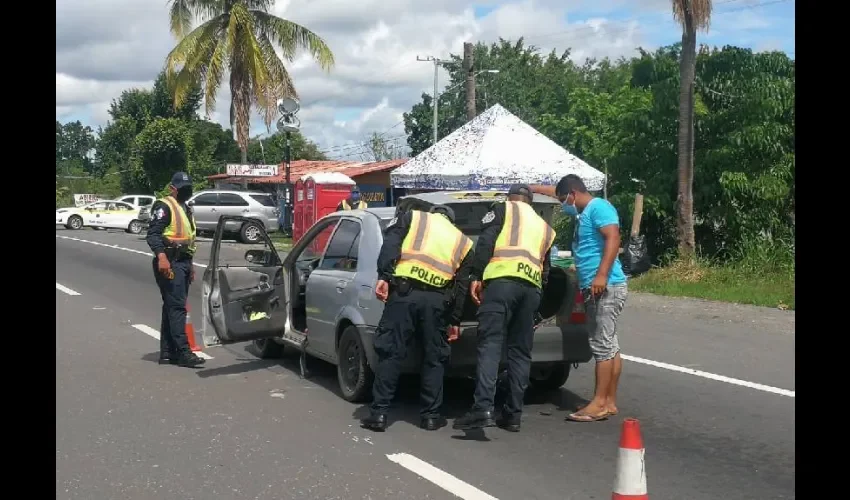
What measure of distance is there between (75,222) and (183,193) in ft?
109

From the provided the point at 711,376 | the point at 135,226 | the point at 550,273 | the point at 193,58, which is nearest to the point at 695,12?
the point at 711,376

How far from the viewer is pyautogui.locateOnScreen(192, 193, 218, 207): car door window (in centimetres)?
3133

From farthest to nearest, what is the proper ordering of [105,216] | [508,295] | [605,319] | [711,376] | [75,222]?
[75,222], [105,216], [711,376], [605,319], [508,295]

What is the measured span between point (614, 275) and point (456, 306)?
1.21 m

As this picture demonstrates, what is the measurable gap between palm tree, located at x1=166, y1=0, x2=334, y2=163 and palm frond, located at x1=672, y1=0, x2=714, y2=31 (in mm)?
16977

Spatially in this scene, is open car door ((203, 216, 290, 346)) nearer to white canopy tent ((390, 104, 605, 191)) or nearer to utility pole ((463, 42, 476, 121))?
white canopy tent ((390, 104, 605, 191))

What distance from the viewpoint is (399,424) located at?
6.80 metres

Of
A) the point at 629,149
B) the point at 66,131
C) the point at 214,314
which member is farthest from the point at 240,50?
the point at 66,131

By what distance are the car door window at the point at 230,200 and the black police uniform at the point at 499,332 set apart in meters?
25.8

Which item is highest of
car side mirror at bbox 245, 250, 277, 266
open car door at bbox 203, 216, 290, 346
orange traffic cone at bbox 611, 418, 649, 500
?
car side mirror at bbox 245, 250, 277, 266

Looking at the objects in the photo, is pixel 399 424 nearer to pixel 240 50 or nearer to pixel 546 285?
pixel 546 285

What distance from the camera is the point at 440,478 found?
5500 millimetres

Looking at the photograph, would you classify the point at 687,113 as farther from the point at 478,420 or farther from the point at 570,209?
the point at 478,420

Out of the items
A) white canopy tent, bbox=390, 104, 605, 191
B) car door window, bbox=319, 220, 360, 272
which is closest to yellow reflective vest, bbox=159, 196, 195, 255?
car door window, bbox=319, 220, 360, 272
